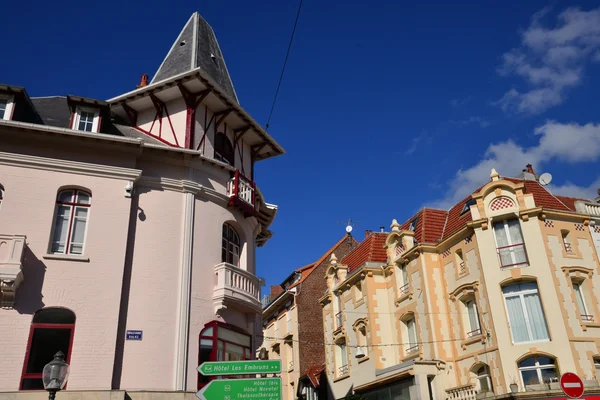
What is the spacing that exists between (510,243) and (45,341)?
18502 mm

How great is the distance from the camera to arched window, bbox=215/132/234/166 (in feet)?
63.0

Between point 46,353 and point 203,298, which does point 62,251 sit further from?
point 203,298

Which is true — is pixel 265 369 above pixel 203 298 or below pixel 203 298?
below

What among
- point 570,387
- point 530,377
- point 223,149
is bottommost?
point 570,387

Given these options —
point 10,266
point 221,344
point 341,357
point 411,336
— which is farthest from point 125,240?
→ point 341,357

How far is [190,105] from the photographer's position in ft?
59.9

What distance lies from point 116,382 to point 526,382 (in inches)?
618

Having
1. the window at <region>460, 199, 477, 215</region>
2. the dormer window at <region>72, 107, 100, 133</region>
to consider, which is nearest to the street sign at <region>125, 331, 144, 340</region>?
the dormer window at <region>72, 107, 100, 133</region>

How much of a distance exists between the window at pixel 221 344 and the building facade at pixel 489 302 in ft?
31.6

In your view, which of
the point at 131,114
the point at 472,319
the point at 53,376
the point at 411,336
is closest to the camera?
the point at 53,376

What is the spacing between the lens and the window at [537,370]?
20.7m

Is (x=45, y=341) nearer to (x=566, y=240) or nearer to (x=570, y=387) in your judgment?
(x=570, y=387)

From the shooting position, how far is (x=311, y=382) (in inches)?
1368

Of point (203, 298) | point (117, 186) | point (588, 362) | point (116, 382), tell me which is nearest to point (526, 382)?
point (588, 362)
